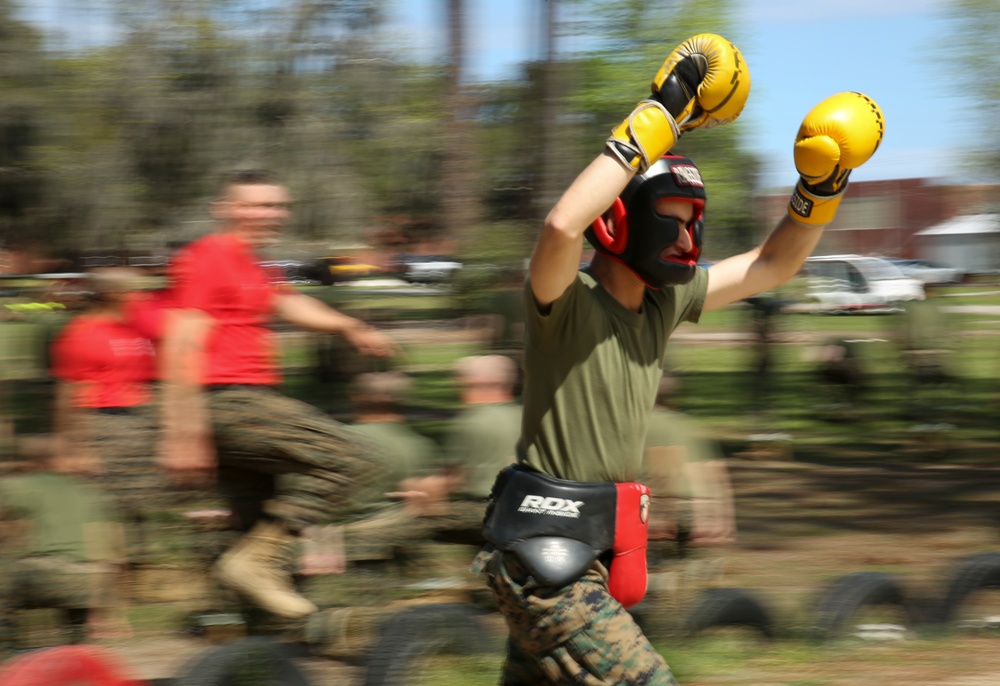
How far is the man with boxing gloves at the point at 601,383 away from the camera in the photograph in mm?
3041

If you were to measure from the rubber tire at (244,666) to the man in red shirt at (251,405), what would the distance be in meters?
0.72

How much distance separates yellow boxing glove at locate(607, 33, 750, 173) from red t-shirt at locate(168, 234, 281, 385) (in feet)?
7.41

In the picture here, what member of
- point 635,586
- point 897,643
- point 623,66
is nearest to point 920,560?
point 897,643

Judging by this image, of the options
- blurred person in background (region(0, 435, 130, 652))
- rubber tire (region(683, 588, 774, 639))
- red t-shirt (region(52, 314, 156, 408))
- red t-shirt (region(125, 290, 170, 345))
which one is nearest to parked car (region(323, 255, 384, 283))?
red t-shirt (region(125, 290, 170, 345))

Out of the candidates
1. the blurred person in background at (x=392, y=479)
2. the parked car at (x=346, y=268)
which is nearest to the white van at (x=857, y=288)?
the parked car at (x=346, y=268)

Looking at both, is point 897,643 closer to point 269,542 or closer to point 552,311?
point 269,542

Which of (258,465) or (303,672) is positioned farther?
(258,465)

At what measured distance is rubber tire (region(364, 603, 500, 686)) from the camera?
15.0 ft

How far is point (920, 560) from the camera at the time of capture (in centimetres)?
795

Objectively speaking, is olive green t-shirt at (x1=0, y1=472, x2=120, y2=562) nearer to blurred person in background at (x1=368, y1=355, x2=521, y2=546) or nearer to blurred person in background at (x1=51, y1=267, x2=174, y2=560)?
blurred person in background at (x1=51, y1=267, x2=174, y2=560)

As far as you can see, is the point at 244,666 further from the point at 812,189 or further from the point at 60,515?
the point at 812,189

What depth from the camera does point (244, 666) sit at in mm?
4312

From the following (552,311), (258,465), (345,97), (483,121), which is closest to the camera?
(552,311)

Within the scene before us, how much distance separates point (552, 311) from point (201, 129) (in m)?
9.12
